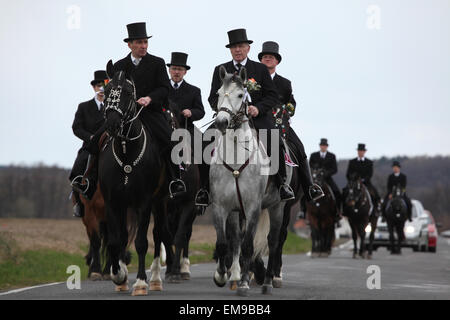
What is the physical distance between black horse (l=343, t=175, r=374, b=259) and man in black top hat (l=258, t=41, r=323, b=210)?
1339 centimetres

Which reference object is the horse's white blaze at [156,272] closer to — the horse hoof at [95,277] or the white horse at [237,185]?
the white horse at [237,185]

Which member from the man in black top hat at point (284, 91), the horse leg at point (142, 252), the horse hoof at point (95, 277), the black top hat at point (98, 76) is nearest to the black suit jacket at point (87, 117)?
the black top hat at point (98, 76)

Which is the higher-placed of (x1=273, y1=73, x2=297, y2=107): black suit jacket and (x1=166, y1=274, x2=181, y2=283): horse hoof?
(x1=273, y1=73, x2=297, y2=107): black suit jacket

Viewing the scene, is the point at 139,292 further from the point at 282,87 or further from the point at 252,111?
the point at 282,87

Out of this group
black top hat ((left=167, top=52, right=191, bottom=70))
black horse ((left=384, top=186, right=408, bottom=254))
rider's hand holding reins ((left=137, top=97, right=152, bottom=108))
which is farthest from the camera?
black horse ((left=384, top=186, right=408, bottom=254))

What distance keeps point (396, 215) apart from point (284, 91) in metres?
18.9

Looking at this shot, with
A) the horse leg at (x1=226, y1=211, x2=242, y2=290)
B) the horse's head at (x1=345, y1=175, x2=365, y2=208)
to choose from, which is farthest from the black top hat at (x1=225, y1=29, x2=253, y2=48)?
the horse's head at (x1=345, y1=175, x2=365, y2=208)

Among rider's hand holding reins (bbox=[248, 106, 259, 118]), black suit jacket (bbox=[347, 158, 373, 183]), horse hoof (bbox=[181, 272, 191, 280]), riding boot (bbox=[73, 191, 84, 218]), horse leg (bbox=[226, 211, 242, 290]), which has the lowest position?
horse hoof (bbox=[181, 272, 191, 280])

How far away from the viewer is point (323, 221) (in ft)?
90.5

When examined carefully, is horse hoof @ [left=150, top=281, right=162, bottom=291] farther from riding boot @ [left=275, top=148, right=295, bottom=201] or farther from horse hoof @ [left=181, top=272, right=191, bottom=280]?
horse hoof @ [left=181, top=272, right=191, bottom=280]

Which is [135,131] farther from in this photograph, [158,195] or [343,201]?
[343,201]

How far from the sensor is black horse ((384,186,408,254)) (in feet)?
107

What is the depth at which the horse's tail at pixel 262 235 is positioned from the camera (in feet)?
42.7
